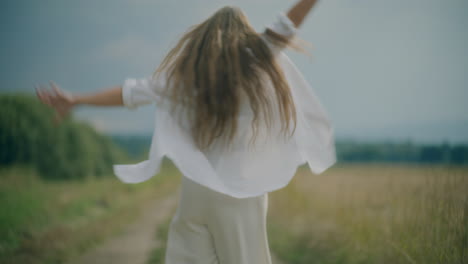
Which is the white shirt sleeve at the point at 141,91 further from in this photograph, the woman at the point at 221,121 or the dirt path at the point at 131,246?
the dirt path at the point at 131,246

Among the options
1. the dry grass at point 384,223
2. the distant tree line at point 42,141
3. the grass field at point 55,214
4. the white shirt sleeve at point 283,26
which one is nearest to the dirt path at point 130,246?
the grass field at point 55,214

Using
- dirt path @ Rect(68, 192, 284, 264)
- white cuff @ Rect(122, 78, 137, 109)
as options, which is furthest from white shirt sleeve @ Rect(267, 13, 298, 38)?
dirt path @ Rect(68, 192, 284, 264)

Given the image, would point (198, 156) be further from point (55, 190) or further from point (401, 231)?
point (55, 190)

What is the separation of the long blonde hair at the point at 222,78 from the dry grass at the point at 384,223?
1.55m

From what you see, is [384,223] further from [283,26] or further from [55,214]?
[55,214]

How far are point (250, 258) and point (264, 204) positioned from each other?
1.00 ft

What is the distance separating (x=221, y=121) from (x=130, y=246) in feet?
10.6

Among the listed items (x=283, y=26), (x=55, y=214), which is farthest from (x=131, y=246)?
(x=283, y=26)

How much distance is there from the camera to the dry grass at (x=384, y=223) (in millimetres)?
2362

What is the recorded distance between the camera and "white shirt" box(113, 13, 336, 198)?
67.5 inches

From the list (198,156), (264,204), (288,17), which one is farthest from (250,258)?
(288,17)

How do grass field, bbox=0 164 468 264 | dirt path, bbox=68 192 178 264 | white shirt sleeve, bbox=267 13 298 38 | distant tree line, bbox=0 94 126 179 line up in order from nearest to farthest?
1. white shirt sleeve, bbox=267 13 298 38
2. grass field, bbox=0 164 468 264
3. dirt path, bbox=68 192 178 264
4. distant tree line, bbox=0 94 126 179

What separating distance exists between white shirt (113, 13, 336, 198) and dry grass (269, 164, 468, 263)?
3.75 feet

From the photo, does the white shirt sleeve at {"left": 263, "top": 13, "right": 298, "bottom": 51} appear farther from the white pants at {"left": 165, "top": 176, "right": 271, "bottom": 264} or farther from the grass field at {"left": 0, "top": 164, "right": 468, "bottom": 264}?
the grass field at {"left": 0, "top": 164, "right": 468, "bottom": 264}
